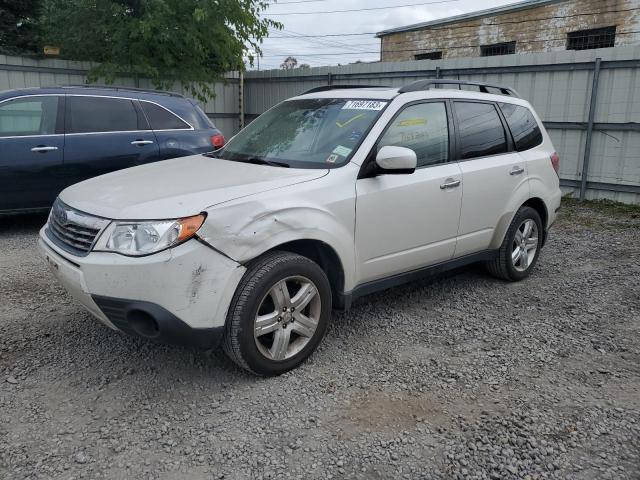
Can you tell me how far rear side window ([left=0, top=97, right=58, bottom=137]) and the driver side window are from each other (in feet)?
14.7

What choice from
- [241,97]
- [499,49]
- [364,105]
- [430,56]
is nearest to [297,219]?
[364,105]

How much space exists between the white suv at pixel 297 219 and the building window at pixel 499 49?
15.3 m

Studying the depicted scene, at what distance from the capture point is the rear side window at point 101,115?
6793mm

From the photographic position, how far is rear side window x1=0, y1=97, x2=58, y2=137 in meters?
6.45

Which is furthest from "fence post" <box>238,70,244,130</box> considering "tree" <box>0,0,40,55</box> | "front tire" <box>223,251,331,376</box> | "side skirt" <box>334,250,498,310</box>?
"front tire" <box>223,251,331,376</box>

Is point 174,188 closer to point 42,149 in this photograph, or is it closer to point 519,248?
point 519,248

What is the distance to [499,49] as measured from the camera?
19453 millimetres

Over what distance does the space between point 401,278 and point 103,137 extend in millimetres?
4435

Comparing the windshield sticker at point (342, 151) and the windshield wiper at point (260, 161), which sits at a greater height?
the windshield sticker at point (342, 151)

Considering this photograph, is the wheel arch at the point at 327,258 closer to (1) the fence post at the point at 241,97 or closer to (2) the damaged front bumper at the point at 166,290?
(2) the damaged front bumper at the point at 166,290

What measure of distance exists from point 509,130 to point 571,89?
5.13 m

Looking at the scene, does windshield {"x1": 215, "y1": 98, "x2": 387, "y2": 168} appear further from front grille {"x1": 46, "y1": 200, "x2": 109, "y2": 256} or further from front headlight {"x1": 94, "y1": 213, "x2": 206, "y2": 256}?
front grille {"x1": 46, "y1": 200, "x2": 109, "y2": 256}

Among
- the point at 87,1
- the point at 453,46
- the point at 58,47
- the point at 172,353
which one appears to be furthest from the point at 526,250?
the point at 453,46

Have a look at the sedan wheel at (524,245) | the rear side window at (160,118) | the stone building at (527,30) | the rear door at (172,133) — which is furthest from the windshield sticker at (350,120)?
the stone building at (527,30)
